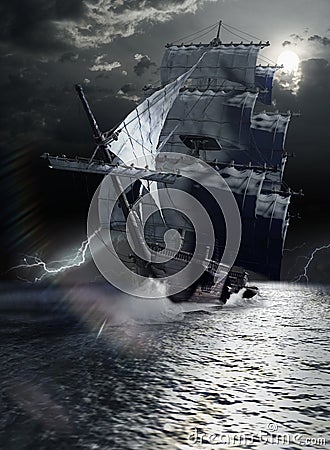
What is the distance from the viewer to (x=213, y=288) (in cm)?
4816

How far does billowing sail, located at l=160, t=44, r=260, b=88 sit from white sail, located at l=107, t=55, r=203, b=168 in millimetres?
16864

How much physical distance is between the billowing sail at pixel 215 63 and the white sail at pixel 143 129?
664 inches

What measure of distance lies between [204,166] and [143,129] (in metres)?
12.9

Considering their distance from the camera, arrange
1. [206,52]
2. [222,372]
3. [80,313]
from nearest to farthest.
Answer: [222,372], [80,313], [206,52]

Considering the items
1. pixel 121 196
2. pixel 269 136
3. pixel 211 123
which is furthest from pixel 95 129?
pixel 269 136

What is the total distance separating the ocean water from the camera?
15.4 m

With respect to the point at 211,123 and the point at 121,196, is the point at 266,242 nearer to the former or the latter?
the point at 121,196

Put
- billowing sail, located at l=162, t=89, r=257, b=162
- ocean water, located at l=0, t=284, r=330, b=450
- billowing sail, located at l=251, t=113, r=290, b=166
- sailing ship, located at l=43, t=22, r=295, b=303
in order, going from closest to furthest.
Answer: ocean water, located at l=0, t=284, r=330, b=450, sailing ship, located at l=43, t=22, r=295, b=303, billowing sail, located at l=162, t=89, r=257, b=162, billowing sail, located at l=251, t=113, r=290, b=166

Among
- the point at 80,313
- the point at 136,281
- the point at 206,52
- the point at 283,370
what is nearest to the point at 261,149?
the point at 206,52

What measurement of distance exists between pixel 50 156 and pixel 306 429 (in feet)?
76.9

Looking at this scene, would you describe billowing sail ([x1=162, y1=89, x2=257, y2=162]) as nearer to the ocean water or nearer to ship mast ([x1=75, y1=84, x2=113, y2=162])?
ship mast ([x1=75, y1=84, x2=113, y2=162])

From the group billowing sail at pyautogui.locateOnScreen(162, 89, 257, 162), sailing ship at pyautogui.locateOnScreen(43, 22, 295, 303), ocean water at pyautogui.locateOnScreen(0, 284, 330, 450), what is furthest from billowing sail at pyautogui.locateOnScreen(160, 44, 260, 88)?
ocean water at pyautogui.locateOnScreen(0, 284, 330, 450)

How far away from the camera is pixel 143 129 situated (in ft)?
141

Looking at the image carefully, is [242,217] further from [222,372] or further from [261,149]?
[222,372]
